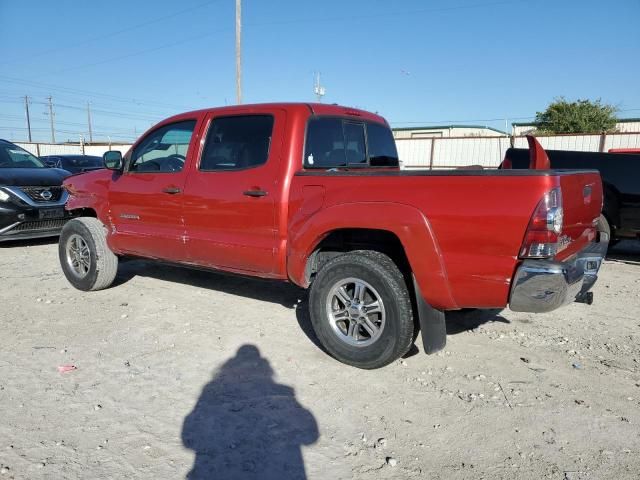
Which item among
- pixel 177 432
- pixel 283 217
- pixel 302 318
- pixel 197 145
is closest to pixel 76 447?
pixel 177 432

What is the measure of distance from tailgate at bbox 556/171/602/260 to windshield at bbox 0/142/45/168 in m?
8.71

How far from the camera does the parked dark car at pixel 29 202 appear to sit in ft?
24.7

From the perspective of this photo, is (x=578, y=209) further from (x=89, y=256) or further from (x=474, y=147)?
(x=474, y=147)

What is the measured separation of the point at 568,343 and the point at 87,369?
383 cm

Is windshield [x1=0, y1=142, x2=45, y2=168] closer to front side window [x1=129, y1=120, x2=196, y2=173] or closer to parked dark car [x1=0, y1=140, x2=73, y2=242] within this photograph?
parked dark car [x1=0, y1=140, x2=73, y2=242]

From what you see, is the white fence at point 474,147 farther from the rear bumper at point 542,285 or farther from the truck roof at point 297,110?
the rear bumper at point 542,285

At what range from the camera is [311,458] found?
255 cm

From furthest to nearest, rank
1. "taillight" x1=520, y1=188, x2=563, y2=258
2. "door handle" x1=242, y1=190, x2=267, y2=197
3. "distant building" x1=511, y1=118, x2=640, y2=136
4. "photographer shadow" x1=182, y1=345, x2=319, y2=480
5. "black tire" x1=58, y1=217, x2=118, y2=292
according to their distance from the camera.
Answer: "distant building" x1=511, y1=118, x2=640, y2=136
"black tire" x1=58, y1=217, x2=118, y2=292
"door handle" x1=242, y1=190, x2=267, y2=197
"taillight" x1=520, y1=188, x2=563, y2=258
"photographer shadow" x1=182, y1=345, x2=319, y2=480

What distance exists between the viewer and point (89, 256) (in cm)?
545

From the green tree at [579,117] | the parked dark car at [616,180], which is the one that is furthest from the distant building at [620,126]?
the parked dark car at [616,180]

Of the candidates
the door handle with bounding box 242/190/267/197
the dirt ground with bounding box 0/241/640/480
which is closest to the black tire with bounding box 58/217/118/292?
the dirt ground with bounding box 0/241/640/480

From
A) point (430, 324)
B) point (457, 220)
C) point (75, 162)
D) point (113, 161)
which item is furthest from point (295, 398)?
point (75, 162)

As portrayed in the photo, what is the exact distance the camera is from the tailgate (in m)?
2.91

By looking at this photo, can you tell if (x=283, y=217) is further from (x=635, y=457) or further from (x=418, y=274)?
(x=635, y=457)
